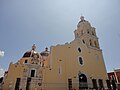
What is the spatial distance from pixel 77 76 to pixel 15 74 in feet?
41.2

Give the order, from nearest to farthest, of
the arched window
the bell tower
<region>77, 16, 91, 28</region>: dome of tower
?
the arched window < the bell tower < <region>77, 16, 91, 28</region>: dome of tower

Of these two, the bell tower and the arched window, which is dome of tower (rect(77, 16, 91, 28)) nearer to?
the bell tower

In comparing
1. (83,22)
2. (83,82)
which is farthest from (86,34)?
(83,82)

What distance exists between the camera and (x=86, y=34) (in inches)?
1277

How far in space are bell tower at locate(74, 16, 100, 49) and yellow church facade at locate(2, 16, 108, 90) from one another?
1.06 ft

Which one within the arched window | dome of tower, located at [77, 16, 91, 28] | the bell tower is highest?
dome of tower, located at [77, 16, 91, 28]

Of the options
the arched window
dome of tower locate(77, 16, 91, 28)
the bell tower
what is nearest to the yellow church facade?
the arched window

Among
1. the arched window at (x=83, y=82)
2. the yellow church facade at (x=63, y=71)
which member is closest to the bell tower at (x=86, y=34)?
the yellow church facade at (x=63, y=71)

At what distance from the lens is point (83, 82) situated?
25516 mm

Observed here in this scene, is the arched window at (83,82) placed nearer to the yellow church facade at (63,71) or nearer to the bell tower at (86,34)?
the yellow church facade at (63,71)

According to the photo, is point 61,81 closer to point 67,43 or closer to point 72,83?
point 72,83

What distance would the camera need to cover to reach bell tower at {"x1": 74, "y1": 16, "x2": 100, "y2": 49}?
32247mm

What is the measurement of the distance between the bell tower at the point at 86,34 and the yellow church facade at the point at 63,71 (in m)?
0.32

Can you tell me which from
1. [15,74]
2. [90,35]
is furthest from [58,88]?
[90,35]
